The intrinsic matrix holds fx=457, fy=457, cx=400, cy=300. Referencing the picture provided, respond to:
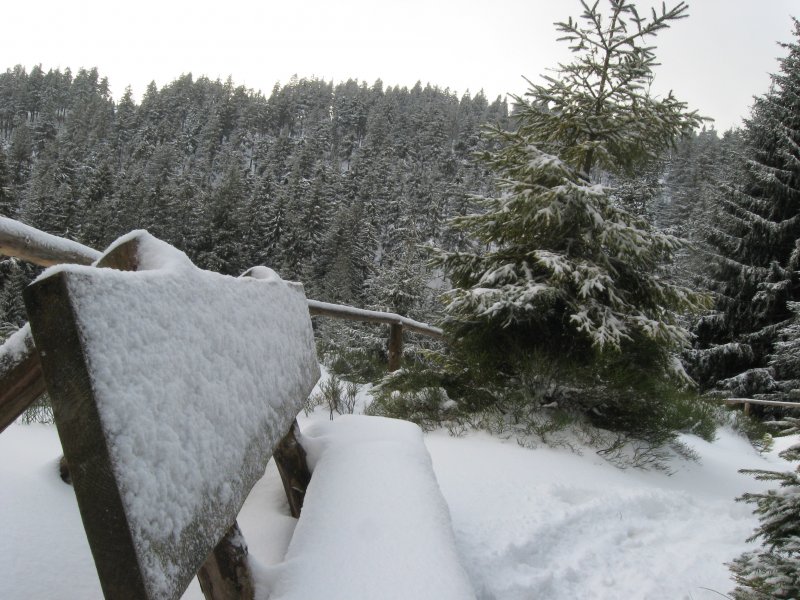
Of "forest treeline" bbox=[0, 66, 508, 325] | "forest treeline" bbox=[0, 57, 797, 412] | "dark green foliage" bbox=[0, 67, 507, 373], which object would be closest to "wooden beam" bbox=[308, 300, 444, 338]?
"forest treeline" bbox=[0, 57, 797, 412]

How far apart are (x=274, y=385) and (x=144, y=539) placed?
2.45 feet

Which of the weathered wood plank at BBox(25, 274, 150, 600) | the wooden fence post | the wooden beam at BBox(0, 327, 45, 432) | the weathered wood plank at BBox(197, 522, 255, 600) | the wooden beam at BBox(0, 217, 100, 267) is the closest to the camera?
the weathered wood plank at BBox(25, 274, 150, 600)

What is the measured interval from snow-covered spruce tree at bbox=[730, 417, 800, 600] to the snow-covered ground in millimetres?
498

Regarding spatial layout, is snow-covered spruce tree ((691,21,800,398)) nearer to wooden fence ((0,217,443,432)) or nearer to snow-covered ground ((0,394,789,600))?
snow-covered ground ((0,394,789,600))

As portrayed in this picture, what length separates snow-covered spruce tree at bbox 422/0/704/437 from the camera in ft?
14.9

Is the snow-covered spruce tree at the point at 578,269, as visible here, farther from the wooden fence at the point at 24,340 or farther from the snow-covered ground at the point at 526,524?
the wooden fence at the point at 24,340

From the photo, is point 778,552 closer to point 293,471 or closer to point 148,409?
point 293,471

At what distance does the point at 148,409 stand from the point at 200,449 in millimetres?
172

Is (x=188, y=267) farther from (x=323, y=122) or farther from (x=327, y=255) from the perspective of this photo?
(x=323, y=122)

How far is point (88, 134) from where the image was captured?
92.5 meters

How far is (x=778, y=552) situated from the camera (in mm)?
1995

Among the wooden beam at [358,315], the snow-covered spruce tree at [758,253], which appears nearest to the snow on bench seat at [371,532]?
the wooden beam at [358,315]

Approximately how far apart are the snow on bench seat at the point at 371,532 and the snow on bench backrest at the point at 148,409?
31 cm

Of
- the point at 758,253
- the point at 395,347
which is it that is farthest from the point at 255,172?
the point at 395,347
